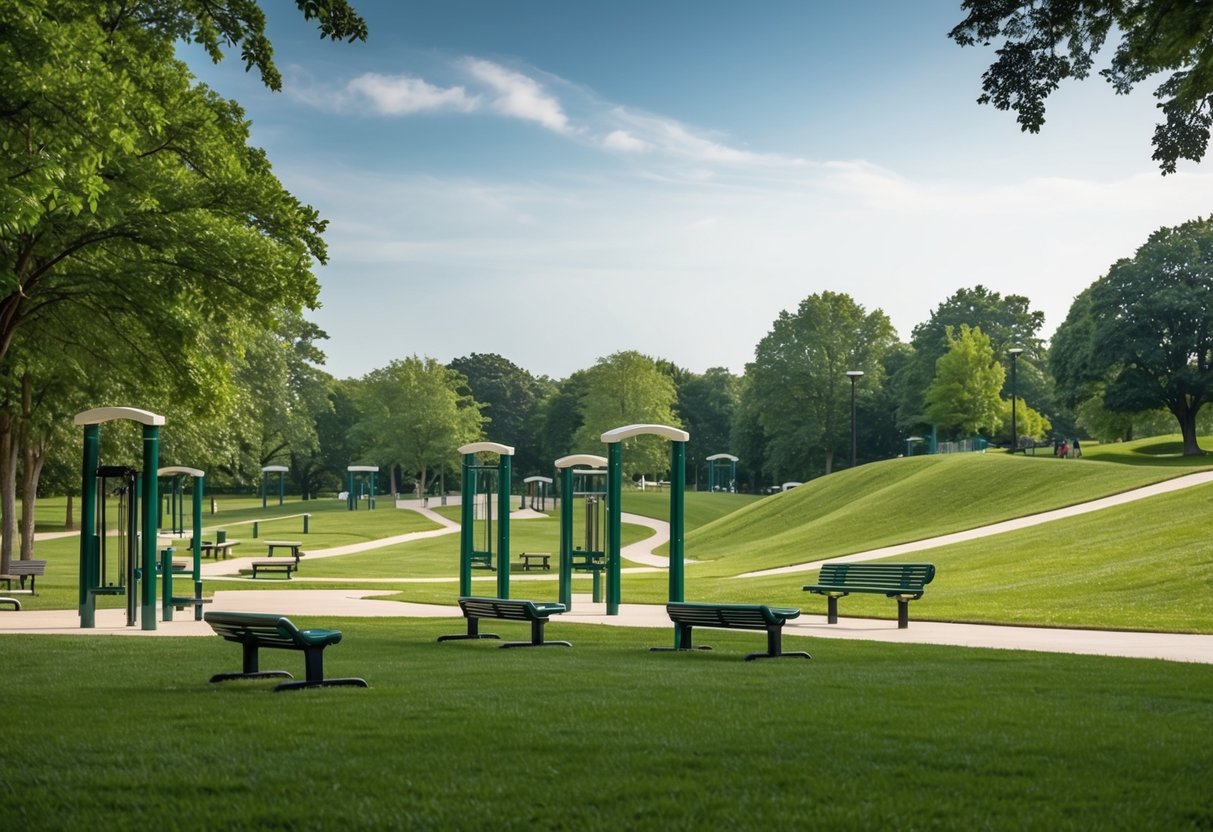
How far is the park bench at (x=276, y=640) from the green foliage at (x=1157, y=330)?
183 ft

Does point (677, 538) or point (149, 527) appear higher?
point (149, 527)

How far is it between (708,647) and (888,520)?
27833 millimetres

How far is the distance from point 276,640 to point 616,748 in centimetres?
432

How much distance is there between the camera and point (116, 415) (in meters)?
18.5

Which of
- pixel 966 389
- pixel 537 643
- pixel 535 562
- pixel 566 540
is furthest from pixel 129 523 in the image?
pixel 966 389

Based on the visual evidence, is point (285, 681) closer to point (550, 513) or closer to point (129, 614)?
point (129, 614)

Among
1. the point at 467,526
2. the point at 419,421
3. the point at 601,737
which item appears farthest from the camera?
the point at 419,421

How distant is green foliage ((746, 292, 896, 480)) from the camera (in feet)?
277

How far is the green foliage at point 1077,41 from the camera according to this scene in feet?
32.4

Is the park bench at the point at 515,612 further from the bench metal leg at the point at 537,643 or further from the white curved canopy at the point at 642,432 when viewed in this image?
the white curved canopy at the point at 642,432

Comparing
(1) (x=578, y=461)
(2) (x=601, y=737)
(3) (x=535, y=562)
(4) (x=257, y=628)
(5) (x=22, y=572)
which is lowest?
(3) (x=535, y=562)

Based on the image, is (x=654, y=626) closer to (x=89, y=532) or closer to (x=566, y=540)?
(x=566, y=540)

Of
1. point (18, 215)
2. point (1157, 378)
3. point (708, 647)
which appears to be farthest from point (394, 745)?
point (1157, 378)

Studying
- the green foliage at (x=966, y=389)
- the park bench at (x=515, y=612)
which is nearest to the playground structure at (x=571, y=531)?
the park bench at (x=515, y=612)
